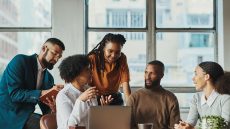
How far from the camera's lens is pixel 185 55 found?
5160 mm

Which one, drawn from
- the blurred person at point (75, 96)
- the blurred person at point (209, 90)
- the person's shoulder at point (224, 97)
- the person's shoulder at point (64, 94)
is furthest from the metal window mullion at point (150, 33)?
the person's shoulder at point (64, 94)

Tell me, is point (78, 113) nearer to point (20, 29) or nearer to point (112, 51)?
point (112, 51)

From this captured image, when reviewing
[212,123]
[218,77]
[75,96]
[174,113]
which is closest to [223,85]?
[218,77]

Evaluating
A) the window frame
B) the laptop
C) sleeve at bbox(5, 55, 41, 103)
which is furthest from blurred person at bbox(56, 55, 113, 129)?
the window frame

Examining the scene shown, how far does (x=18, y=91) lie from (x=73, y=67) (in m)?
0.90

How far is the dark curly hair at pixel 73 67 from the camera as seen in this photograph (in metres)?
2.61

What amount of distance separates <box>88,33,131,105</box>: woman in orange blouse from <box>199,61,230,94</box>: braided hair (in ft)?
2.20

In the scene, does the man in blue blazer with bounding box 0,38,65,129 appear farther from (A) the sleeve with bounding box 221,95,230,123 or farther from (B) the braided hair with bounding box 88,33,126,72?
(A) the sleeve with bounding box 221,95,230,123

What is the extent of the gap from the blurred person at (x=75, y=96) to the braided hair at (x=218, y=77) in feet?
2.90

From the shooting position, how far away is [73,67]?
2.61 metres

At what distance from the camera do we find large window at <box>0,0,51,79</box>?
508 centimetres

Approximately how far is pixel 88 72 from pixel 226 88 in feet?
3.49

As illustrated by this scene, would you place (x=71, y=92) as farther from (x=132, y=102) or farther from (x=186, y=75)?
(x=186, y=75)

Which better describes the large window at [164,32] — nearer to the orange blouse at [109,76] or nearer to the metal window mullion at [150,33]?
the metal window mullion at [150,33]
